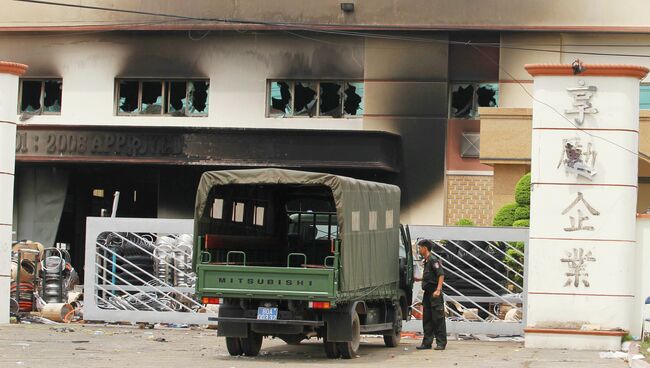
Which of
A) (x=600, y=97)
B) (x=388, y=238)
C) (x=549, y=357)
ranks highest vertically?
(x=600, y=97)

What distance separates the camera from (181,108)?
3688 cm

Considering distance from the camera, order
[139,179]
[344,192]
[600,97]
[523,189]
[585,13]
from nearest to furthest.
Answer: [344,192]
[600,97]
[523,189]
[585,13]
[139,179]

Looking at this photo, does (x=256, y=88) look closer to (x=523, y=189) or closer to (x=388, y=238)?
(x=523, y=189)

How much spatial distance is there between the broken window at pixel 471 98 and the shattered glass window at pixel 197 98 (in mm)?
7406

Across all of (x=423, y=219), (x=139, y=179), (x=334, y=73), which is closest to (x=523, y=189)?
(x=423, y=219)

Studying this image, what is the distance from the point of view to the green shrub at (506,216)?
99.8ft

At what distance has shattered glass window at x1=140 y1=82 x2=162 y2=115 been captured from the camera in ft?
121

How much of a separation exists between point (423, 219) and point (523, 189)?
547 centimetres

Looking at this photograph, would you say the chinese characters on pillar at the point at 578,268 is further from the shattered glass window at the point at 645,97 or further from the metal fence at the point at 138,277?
the shattered glass window at the point at 645,97

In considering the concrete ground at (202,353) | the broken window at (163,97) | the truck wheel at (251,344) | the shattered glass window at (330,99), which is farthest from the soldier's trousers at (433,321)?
the broken window at (163,97)

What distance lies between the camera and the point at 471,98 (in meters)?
35.4

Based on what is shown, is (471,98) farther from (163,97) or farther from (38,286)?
(38,286)

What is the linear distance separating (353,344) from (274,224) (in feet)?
11.2

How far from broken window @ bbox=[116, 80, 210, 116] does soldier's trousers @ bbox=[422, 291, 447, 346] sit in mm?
17011
